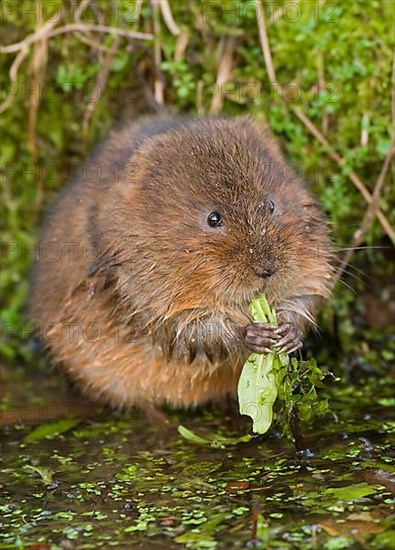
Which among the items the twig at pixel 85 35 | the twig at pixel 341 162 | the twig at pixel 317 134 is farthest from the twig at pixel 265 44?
the twig at pixel 85 35

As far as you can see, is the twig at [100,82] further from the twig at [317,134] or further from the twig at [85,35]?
the twig at [317,134]

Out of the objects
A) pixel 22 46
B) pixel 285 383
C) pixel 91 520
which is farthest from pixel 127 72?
pixel 91 520

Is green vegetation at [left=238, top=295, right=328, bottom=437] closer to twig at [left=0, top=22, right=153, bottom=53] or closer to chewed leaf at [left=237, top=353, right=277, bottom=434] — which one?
chewed leaf at [left=237, top=353, right=277, bottom=434]

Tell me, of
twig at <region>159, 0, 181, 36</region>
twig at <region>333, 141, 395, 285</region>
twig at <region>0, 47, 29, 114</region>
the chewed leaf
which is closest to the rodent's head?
the chewed leaf

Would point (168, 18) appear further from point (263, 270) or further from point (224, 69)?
point (263, 270)

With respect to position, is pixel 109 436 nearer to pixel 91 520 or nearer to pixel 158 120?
pixel 91 520

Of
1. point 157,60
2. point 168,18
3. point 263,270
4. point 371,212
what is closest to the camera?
point 263,270

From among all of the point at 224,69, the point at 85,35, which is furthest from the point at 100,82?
the point at 224,69
